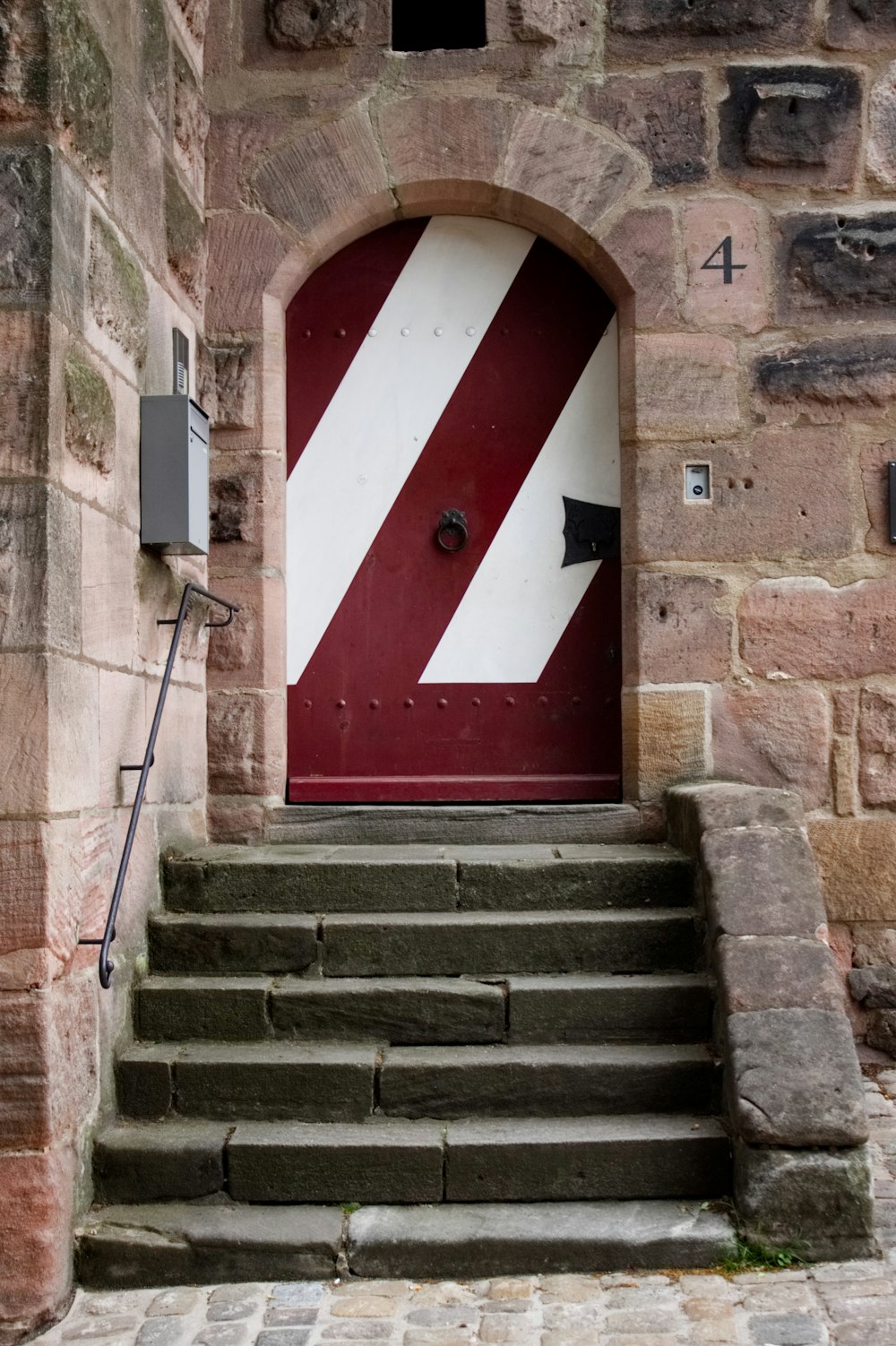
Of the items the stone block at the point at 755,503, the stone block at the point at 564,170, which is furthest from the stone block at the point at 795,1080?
the stone block at the point at 564,170

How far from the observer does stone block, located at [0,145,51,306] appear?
9.68 ft

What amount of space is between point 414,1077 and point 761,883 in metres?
1.02

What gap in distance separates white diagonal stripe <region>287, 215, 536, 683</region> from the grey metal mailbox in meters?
0.82

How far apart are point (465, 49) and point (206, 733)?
234 centimetres

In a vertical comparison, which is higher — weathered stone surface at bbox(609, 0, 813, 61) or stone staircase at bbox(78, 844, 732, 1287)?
weathered stone surface at bbox(609, 0, 813, 61)

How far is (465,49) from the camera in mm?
4336

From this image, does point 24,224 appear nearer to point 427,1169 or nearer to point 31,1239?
point 31,1239

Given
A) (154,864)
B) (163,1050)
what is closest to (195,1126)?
(163,1050)

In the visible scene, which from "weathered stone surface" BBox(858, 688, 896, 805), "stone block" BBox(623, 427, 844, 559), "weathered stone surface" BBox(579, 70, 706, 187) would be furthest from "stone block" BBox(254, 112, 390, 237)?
"weathered stone surface" BBox(858, 688, 896, 805)

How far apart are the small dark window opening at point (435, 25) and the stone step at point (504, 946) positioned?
113 inches

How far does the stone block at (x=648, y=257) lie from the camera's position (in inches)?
168

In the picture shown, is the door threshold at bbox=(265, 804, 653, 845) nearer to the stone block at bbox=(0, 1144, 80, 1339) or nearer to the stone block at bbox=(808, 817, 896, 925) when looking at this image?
the stone block at bbox=(808, 817, 896, 925)

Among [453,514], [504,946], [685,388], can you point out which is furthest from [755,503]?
[504,946]

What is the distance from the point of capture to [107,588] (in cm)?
333
